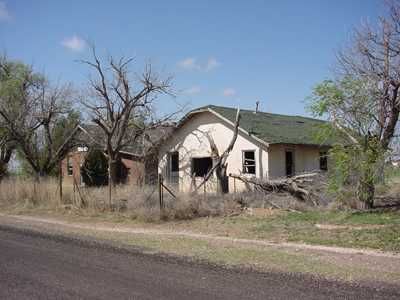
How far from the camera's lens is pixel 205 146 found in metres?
27.9

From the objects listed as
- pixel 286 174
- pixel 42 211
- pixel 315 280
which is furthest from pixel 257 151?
pixel 315 280

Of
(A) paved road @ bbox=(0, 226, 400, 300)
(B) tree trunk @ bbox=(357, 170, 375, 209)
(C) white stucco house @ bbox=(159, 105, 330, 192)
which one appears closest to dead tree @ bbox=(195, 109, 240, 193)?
(C) white stucco house @ bbox=(159, 105, 330, 192)

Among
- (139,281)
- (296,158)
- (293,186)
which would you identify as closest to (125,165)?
(296,158)

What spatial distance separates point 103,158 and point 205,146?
1120 cm

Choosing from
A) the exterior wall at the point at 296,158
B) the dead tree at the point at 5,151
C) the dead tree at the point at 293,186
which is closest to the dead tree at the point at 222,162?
the exterior wall at the point at 296,158

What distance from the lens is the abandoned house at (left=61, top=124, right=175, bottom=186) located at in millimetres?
30797

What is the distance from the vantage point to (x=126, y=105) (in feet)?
89.4

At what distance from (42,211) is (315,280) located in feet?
50.5

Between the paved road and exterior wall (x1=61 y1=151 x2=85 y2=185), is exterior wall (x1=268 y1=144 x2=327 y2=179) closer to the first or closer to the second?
the paved road

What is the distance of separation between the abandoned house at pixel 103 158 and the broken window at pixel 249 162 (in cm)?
559

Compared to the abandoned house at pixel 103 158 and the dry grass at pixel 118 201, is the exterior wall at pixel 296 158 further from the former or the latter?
the dry grass at pixel 118 201

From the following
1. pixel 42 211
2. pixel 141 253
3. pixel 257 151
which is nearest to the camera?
pixel 141 253

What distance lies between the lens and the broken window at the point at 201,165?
95.7 feet

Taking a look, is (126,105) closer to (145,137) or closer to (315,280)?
(145,137)
